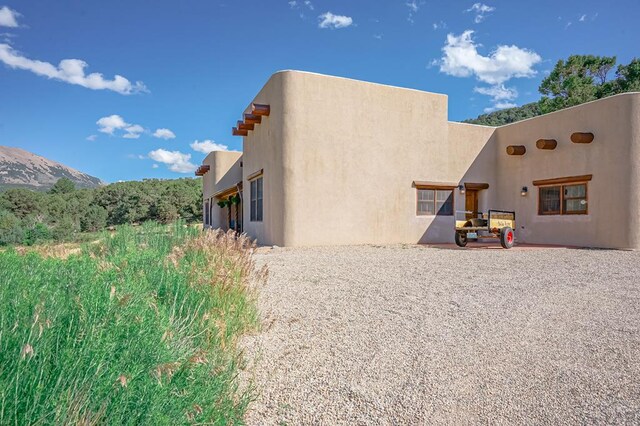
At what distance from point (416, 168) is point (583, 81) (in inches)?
730

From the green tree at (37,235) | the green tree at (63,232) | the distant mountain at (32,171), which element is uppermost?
the distant mountain at (32,171)

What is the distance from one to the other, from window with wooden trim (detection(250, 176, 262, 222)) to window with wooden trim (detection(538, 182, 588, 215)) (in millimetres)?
10009

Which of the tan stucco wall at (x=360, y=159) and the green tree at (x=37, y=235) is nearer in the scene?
the green tree at (x=37, y=235)

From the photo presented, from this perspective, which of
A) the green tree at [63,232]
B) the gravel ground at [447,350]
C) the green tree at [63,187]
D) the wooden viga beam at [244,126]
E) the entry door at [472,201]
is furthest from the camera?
the green tree at [63,187]

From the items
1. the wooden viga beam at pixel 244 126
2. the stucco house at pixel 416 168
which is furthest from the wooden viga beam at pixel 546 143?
the wooden viga beam at pixel 244 126

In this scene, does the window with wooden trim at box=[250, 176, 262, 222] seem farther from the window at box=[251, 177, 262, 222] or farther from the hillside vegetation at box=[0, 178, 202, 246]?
the hillside vegetation at box=[0, 178, 202, 246]

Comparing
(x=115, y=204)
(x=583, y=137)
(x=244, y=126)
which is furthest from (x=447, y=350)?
(x=115, y=204)

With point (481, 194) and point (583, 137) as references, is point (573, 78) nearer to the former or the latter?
point (481, 194)

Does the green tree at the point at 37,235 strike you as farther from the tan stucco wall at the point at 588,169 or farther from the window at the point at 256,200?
the tan stucco wall at the point at 588,169

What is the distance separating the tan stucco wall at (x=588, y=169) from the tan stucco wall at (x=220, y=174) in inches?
504

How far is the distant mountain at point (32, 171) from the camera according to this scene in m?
108

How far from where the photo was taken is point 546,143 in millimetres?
12852

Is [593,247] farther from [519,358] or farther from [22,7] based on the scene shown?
[22,7]

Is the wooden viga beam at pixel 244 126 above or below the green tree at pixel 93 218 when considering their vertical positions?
above
